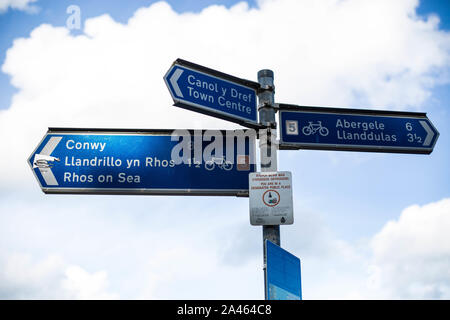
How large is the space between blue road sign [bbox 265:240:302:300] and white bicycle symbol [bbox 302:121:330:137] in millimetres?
1859

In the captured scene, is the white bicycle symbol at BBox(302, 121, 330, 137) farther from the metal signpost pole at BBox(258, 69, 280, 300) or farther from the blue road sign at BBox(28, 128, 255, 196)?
the blue road sign at BBox(28, 128, 255, 196)

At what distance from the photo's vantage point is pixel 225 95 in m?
5.99

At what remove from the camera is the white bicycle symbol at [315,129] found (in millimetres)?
6227

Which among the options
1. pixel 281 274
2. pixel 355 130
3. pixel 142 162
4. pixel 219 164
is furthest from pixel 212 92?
pixel 281 274

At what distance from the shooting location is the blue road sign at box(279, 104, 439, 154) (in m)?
6.20

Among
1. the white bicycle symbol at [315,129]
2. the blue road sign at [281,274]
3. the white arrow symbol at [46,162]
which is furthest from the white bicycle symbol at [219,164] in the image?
the white arrow symbol at [46,162]

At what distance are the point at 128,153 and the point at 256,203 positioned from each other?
1599 millimetres

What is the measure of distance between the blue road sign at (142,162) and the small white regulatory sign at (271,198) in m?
0.30

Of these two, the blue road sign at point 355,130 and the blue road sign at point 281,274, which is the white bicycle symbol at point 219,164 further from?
the blue road sign at point 281,274

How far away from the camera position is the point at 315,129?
626 cm

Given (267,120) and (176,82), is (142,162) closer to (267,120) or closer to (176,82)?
(176,82)

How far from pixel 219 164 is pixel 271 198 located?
832mm
